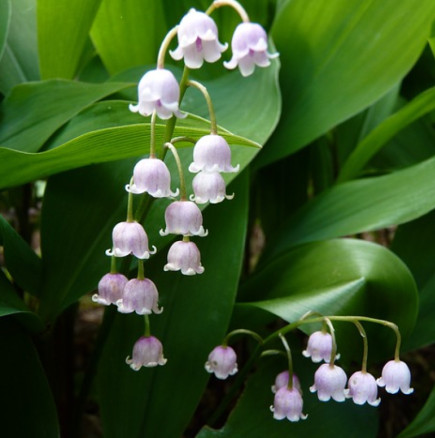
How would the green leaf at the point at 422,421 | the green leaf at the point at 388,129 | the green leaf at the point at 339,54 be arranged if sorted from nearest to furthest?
1. the green leaf at the point at 422,421
2. the green leaf at the point at 388,129
3. the green leaf at the point at 339,54

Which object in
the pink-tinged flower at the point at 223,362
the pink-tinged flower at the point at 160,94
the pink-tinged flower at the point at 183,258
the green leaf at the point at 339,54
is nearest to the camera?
the pink-tinged flower at the point at 160,94

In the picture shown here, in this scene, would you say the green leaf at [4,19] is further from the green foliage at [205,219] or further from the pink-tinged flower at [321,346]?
the pink-tinged flower at [321,346]

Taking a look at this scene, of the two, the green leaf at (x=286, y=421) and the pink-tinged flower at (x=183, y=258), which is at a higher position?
→ the pink-tinged flower at (x=183, y=258)

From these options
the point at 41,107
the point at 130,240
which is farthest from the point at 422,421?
the point at 41,107

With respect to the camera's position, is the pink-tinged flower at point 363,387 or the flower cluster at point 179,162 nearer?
the flower cluster at point 179,162

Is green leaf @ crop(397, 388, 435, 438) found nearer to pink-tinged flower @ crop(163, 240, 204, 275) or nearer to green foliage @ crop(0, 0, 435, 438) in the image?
green foliage @ crop(0, 0, 435, 438)

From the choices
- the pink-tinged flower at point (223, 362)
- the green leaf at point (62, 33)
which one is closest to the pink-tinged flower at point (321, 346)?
the pink-tinged flower at point (223, 362)

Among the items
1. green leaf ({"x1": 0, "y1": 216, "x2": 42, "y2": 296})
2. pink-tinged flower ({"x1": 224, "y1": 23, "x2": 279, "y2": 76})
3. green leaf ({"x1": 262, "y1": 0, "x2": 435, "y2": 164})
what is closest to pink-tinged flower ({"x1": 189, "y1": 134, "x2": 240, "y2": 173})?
pink-tinged flower ({"x1": 224, "y1": 23, "x2": 279, "y2": 76})
